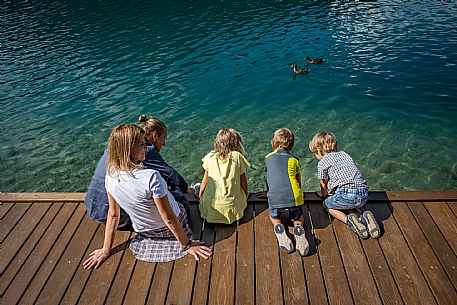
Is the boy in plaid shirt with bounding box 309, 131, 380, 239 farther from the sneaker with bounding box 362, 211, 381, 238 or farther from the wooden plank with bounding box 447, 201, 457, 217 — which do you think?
the wooden plank with bounding box 447, 201, 457, 217

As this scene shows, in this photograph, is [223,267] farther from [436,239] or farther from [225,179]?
[436,239]

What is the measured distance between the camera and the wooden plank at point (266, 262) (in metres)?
3.79

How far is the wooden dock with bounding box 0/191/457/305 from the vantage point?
3812 millimetres

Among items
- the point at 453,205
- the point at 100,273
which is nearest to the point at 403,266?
the point at 453,205

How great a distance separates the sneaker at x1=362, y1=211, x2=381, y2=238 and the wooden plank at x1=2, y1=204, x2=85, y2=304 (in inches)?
158

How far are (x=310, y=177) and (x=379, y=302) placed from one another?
4327mm

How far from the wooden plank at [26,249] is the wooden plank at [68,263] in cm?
47

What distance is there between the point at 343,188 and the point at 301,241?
3.30 ft

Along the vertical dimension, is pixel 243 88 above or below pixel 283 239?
below

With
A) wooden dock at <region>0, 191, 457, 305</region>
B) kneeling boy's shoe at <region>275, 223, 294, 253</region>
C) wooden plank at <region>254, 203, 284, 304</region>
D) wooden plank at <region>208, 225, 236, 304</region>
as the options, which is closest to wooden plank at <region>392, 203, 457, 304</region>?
wooden dock at <region>0, 191, 457, 305</region>

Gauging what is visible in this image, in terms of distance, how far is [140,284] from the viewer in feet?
13.1

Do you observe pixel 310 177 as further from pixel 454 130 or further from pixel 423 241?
pixel 454 130

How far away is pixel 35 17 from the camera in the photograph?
24.1 m

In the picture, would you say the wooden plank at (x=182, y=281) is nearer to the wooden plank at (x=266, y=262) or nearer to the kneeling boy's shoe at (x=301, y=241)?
the wooden plank at (x=266, y=262)
